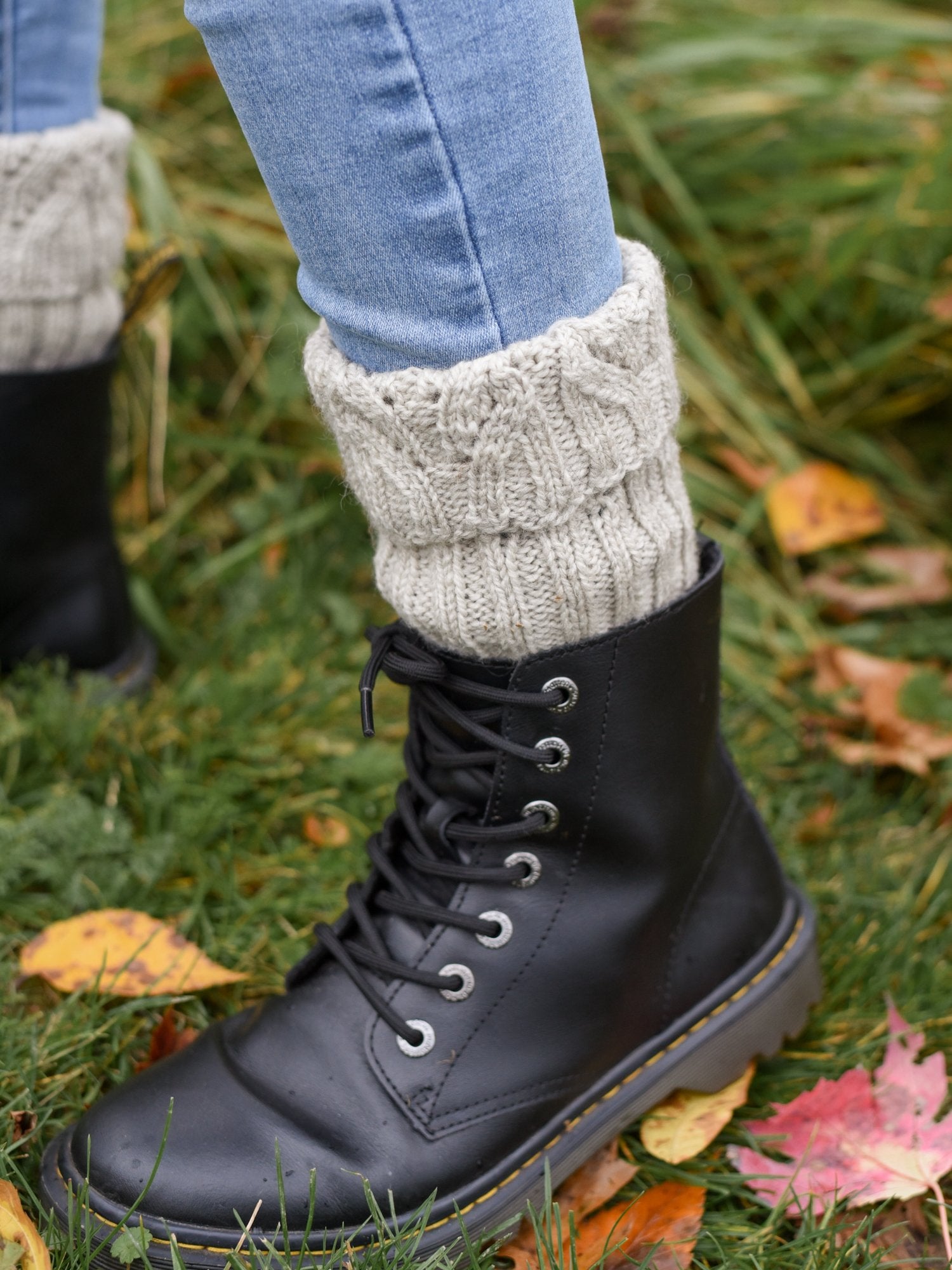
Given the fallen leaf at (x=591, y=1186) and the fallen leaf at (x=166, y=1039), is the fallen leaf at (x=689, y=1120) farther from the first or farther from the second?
the fallen leaf at (x=166, y=1039)

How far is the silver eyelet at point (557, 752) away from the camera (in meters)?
0.99

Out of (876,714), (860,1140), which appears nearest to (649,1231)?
(860,1140)

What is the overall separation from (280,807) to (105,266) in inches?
29.6

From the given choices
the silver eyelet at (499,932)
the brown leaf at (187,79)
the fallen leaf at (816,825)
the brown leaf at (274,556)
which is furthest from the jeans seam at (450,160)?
the brown leaf at (187,79)

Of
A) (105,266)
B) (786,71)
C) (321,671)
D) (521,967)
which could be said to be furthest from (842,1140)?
(786,71)

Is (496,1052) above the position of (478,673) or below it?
below

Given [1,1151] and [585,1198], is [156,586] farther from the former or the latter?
[585,1198]

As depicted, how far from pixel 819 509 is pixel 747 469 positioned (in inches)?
6.0

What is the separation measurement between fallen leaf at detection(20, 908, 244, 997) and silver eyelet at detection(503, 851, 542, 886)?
361 mm

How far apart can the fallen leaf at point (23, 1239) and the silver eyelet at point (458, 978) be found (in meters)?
0.37

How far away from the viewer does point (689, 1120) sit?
112 cm

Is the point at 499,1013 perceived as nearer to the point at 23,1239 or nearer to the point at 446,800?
the point at 446,800

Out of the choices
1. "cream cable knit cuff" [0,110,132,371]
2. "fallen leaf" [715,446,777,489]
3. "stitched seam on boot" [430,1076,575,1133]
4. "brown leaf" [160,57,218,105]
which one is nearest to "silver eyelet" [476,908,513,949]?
"stitched seam on boot" [430,1076,575,1133]

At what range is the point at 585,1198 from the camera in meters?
1.06
